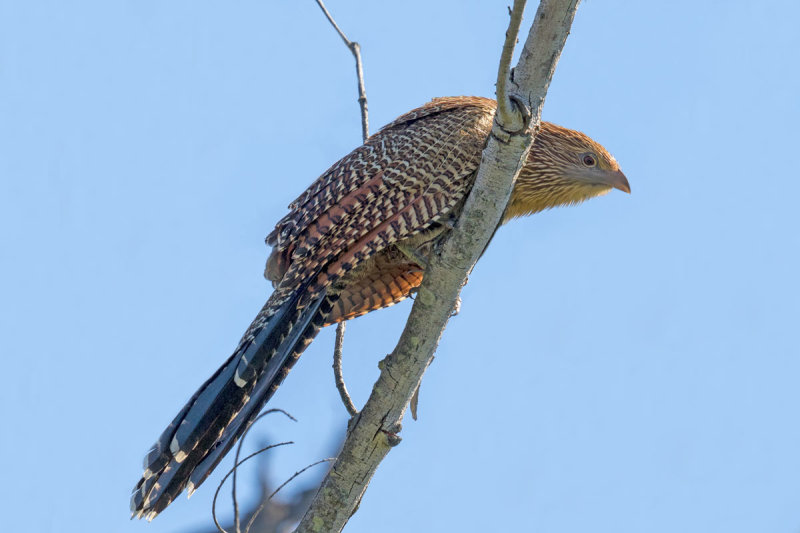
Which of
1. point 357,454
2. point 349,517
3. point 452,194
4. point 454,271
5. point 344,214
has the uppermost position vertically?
point 452,194

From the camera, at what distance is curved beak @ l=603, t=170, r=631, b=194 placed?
230 inches

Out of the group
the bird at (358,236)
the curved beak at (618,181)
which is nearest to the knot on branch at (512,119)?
the bird at (358,236)

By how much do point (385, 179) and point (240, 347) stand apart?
4.40ft

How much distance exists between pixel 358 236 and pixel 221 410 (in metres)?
1.29

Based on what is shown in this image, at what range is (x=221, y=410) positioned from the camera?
4.39 metres

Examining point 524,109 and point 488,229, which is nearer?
point 524,109

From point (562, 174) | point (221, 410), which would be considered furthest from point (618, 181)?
point (221, 410)

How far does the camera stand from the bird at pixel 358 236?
4.37 m

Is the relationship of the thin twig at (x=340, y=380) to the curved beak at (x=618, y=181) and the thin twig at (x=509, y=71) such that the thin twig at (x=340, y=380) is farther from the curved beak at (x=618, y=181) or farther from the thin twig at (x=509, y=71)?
the curved beak at (x=618, y=181)

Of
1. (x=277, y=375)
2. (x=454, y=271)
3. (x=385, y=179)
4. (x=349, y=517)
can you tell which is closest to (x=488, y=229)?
(x=454, y=271)

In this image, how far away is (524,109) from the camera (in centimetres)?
374

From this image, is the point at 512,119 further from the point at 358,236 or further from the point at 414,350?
the point at 358,236

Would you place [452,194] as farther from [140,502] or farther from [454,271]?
[140,502]

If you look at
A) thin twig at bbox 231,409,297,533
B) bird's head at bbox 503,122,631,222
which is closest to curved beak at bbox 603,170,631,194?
bird's head at bbox 503,122,631,222
